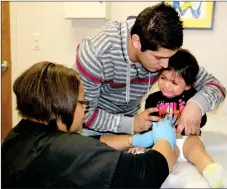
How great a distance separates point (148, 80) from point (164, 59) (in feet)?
0.75

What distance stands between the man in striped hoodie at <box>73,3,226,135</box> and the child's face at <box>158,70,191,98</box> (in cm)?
7

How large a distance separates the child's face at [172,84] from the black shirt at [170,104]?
0.08ft

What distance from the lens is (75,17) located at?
232 centimetres

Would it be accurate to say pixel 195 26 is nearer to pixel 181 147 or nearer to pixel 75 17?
pixel 75 17

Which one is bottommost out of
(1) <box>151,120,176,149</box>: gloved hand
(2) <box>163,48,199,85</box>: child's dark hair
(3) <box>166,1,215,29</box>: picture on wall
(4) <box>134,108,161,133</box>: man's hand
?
(4) <box>134,108,161,133</box>: man's hand

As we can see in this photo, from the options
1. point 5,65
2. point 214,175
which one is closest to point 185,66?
point 214,175

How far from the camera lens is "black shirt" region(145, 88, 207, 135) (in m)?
1.42

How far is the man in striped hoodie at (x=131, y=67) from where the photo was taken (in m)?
1.15

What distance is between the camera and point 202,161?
106 cm

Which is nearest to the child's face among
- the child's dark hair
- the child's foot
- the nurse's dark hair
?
the child's dark hair

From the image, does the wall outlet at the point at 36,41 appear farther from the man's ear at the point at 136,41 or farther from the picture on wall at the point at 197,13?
the man's ear at the point at 136,41

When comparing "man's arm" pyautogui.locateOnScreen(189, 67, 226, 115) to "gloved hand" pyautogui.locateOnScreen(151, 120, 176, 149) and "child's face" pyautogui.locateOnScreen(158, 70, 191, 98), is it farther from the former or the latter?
"gloved hand" pyautogui.locateOnScreen(151, 120, 176, 149)

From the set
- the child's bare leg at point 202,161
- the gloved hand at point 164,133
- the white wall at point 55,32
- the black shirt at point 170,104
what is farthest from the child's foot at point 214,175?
the white wall at point 55,32

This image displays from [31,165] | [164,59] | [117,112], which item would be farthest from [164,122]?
[31,165]
